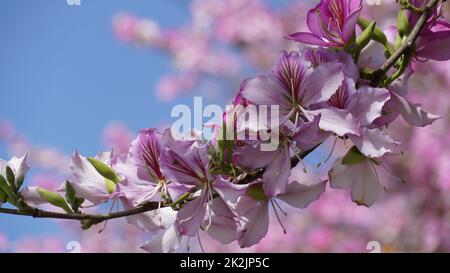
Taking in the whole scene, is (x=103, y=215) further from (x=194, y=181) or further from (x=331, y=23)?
(x=331, y=23)

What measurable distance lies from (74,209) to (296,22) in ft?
14.5

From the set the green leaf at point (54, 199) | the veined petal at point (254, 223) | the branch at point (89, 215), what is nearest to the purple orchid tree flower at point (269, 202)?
the veined petal at point (254, 223)

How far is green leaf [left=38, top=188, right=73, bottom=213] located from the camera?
0.73 metres

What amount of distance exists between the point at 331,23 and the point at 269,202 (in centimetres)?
22

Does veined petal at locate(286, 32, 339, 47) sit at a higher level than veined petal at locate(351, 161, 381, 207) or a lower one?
higher

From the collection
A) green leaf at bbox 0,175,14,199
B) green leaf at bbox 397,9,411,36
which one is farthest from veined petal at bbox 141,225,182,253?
green leaf at bbox 397,9,411,36

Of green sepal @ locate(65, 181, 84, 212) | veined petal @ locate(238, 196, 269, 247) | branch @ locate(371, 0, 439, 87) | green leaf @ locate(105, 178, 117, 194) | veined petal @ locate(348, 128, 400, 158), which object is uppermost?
branch @ locate(371, 0, 439, 87)

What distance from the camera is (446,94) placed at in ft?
11.0

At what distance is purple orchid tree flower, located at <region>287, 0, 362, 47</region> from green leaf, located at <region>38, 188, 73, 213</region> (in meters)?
0.34

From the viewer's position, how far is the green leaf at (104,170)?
0.74 meters

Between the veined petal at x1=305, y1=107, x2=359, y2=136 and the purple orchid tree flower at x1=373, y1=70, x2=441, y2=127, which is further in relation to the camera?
the purple orchid tree flower at x1=373, y1=70, x2=441, y2=127

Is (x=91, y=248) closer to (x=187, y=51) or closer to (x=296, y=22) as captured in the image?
(x=187, y=51)

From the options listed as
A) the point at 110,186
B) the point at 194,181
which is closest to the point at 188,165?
the point at 194,181

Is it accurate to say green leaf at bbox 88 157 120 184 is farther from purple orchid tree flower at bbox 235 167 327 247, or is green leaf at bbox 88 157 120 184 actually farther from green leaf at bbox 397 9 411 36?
green leaf at bbox 397 9 411 36
